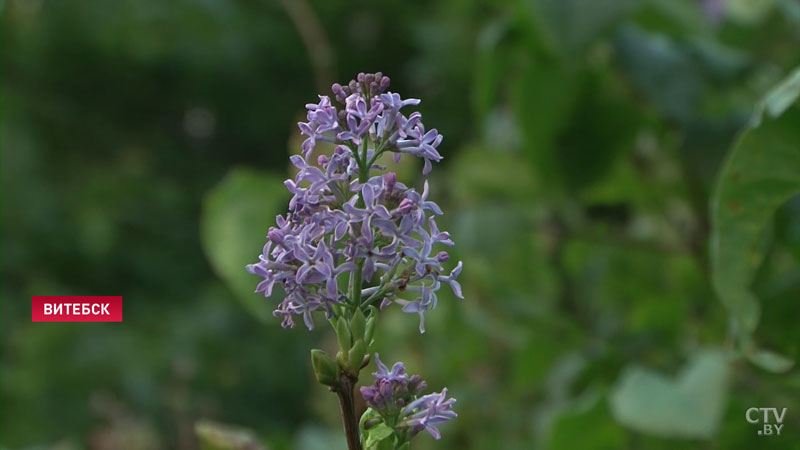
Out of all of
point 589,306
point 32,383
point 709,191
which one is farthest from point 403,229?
point 32,383

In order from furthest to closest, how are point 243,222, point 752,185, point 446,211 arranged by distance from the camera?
point 446,211, point 243,222, point 752,185

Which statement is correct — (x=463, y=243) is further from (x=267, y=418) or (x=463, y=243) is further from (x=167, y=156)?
(x=167, y=156)

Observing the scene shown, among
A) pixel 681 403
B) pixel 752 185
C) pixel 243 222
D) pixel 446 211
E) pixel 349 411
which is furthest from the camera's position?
pixel 446 211

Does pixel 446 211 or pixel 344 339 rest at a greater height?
pixel 446 211

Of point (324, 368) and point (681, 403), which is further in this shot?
point (681, 403)

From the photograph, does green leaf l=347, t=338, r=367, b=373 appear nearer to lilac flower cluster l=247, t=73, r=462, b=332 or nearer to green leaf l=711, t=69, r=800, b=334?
lilac flower cluster l=247, t=73, r=462, b=332

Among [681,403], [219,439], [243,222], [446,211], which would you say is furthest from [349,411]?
[446,211]

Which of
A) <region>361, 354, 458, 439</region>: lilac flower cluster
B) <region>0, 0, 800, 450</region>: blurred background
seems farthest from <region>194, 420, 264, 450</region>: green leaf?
<region>361, 354, 458, 439</region>: lilac flower cluster

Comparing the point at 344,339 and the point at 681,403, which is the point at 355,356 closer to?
the point at 344,339
